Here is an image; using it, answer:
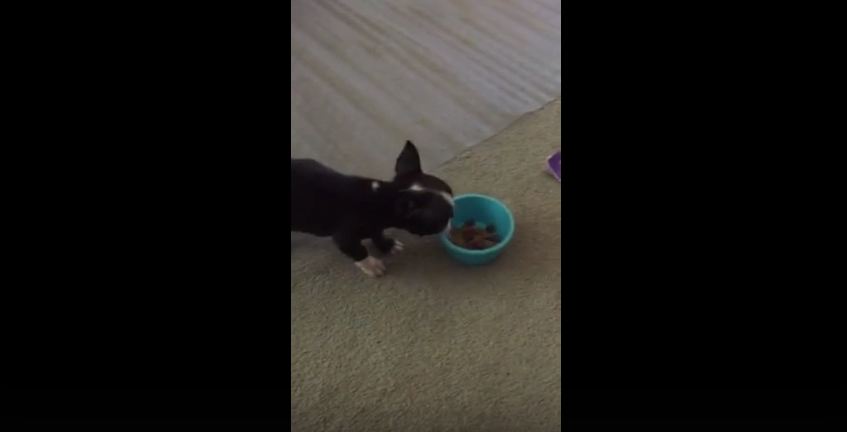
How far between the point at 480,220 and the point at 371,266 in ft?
0.93

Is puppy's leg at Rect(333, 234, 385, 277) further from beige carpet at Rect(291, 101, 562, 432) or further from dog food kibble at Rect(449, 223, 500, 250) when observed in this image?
dog food kibble at Rect(449, 223, 500, 250)

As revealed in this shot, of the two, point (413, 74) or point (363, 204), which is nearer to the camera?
point (363, 204)

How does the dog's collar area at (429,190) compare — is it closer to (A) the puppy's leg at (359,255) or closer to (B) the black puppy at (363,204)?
(B) the black puppy at (363,204)

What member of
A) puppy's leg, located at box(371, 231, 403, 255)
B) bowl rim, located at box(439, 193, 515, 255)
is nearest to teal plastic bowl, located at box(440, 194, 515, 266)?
bowl rim, located at box(439, 193, 515, 255)

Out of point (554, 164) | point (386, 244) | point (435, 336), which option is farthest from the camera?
point (554, 164)

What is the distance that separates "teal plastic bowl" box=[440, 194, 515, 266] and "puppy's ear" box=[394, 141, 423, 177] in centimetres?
13

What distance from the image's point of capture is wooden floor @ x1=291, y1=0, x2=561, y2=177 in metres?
1.59

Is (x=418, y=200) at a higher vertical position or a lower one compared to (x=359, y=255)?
higher

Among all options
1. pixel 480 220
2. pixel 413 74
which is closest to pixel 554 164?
pixel 480 220

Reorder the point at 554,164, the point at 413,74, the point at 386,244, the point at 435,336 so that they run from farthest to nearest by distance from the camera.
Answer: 1. the point at 413,74
2. the point at 554,164
3. the point at 386,244
4. the point at 435,336

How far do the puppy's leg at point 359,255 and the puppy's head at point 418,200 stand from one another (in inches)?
3.8

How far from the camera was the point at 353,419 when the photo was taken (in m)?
1.13

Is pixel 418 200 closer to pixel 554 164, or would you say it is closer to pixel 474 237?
pixel 474 237

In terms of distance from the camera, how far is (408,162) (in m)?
1.33
